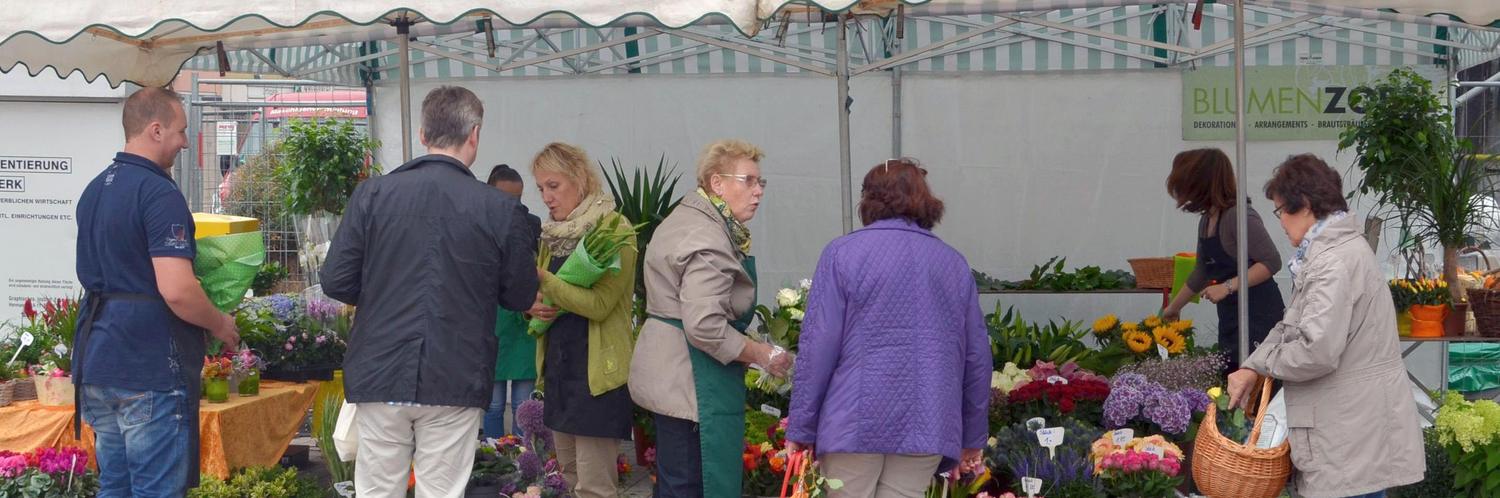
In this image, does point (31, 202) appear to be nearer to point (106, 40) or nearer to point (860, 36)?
point (106, 40)

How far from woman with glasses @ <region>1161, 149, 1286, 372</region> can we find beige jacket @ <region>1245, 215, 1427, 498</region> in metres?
1.43

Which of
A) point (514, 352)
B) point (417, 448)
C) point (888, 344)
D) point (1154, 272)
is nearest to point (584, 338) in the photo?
point (417, 448)

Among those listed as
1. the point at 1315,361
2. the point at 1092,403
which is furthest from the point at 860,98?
the point at 1315,361

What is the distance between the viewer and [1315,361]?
3.26m

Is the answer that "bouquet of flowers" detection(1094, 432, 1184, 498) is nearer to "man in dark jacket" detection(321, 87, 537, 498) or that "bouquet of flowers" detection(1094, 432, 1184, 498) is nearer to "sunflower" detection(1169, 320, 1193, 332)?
"sunflower" detection(1169, 320, 1193, 332)

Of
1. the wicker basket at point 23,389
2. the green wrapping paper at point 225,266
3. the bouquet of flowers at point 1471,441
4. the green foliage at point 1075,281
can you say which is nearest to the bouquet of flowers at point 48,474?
the wicker basket at point 23,389

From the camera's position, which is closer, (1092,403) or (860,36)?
(1092,403)

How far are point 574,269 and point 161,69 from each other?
227 cm

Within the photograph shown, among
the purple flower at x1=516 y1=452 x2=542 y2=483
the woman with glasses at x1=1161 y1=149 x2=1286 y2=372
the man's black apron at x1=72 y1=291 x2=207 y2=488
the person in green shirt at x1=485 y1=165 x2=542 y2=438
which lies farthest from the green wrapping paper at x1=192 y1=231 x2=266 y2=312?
the woman with glasses at x1=1161 y1=149 x2=1286 y2=372

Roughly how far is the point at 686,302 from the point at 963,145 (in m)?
4.16

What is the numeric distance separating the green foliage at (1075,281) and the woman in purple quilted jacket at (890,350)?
3735mm

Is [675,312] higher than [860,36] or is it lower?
lower

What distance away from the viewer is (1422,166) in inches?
201

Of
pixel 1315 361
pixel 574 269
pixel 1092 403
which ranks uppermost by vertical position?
pixel 574 269
